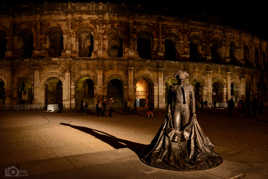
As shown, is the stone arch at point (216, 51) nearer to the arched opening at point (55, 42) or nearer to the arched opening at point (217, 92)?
the arched opening at point (217, 92)

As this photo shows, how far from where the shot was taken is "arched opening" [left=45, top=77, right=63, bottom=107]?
20284 mm

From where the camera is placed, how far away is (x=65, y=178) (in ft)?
11.9

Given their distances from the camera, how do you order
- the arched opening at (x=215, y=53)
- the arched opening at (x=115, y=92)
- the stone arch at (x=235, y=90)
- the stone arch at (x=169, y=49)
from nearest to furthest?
the arched opening at (x=115, y=92), the stone arch at (x=169, y=49), the arched opening at (x=215, y=53), the stone arch at (x=235, y=90)

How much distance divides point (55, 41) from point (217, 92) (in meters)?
18.8

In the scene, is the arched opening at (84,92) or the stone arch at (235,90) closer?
the arched opening at (84,92)

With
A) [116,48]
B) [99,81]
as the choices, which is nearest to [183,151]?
[99,81]

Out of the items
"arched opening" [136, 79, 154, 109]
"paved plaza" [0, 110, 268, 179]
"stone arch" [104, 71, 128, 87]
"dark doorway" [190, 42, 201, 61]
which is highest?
"dark doorway" [190, 42, 201, 61]

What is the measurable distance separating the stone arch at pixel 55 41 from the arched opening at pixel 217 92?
58.2ft

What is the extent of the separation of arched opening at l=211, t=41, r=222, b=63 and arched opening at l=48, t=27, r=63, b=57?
1705 centimetres

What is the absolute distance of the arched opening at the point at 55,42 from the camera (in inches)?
814

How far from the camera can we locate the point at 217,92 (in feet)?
77.8

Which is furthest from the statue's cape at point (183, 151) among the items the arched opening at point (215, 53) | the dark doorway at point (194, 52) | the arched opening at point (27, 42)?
the arched opening at point (215, 53)

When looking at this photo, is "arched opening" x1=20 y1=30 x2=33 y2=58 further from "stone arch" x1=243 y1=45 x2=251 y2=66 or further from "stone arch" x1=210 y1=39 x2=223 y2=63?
"stone arch" x1=243 y1=45 x2=251 y2=66

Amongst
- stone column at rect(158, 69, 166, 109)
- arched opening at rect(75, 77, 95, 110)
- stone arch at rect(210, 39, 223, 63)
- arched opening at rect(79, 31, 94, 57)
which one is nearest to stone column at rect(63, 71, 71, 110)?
arched opening at rect(75, 77, 95, 110)
